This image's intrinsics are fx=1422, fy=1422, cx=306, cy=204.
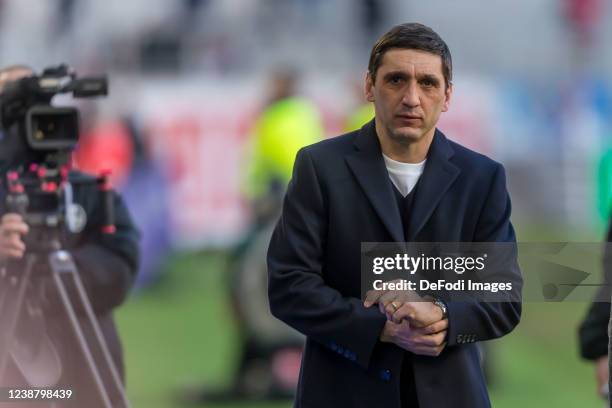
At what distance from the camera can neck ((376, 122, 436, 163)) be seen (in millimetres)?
3119

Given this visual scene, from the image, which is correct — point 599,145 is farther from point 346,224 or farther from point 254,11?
point 346,224

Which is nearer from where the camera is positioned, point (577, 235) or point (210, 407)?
point (210, 407)

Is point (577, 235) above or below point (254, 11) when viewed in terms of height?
below

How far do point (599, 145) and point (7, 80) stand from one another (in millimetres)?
13972

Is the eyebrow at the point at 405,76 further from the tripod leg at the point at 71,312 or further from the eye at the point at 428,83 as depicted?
the tripod leg at the point at 71,312

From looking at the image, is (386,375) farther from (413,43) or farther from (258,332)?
(258,332)

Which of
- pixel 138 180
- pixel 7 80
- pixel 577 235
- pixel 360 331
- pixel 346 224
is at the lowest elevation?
pixel 577 235

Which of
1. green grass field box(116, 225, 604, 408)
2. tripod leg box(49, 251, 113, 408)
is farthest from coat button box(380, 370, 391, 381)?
green grass field box(116, 225, 604, 408)

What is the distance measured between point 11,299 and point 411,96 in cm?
134

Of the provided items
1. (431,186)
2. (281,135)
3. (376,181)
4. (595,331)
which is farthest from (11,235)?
(281,135)

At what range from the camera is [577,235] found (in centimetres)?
1552

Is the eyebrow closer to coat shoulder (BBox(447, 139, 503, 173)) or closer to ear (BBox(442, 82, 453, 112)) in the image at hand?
ear (BBox(442, 82, 453, 112))

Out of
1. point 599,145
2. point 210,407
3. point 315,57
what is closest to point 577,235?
point 599,145

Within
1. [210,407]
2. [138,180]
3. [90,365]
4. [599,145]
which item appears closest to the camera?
[90,365]
